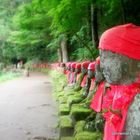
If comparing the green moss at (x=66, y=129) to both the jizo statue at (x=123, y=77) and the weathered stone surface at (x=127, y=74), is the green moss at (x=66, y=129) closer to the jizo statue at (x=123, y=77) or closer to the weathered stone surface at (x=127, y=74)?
the jizo statue at (x=123, y=77)

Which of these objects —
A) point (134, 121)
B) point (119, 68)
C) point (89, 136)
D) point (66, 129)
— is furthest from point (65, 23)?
point (134, 121)

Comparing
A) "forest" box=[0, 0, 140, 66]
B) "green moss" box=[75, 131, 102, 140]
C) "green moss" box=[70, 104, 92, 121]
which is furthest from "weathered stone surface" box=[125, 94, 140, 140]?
"forest" box=[0, 0, 140, 66]

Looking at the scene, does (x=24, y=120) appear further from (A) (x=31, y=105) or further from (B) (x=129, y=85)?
(B) (x=129, y=85)

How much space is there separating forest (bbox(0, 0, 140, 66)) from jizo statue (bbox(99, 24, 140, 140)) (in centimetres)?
667

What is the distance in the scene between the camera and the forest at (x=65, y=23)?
11.4 m

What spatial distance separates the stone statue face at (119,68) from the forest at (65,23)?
21.8 ft

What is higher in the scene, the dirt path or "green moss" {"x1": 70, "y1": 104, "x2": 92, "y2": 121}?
"green moss" {"x1": 70, "y1": 104, "x2": 92, "y2": 121}

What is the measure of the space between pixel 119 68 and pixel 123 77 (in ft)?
0.27

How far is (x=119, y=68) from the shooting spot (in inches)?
124

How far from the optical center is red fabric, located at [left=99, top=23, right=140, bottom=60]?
3012 mm

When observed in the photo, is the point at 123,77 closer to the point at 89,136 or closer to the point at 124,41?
the point at 124,41

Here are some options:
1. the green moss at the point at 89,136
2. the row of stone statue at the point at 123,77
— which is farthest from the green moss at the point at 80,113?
the row of stone statue at the point at 123,77

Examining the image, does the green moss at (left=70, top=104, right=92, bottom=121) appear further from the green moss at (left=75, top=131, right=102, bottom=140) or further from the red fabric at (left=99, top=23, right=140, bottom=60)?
the red fabric at (left=99, top=23, right=140, bottom=60)

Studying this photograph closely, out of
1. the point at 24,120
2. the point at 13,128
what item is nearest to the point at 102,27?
the point at 24,120
